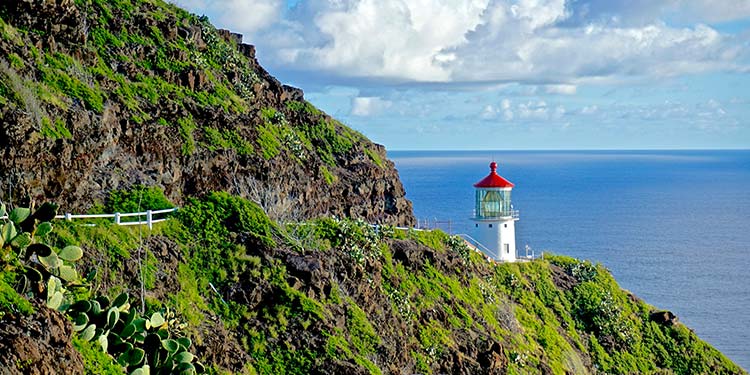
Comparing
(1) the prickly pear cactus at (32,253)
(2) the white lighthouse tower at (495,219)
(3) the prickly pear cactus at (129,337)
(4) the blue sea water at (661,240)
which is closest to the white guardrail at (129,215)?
(1) the prickly pear cactus at (32,253)

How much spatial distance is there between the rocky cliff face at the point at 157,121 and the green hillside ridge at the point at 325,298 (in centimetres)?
172

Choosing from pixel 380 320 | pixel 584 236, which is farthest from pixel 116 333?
pixel 584 236

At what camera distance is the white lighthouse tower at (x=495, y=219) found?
5197 cm

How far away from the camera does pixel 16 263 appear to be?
60.5ft

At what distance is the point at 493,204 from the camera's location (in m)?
53.0

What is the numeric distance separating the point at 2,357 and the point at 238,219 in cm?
1849

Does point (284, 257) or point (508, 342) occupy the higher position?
point (284, 257)

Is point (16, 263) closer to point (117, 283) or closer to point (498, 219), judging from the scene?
point (117, 283)

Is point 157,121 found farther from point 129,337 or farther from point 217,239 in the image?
point 129,337

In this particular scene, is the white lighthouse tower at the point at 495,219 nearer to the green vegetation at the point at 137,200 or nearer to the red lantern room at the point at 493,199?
the red lantern room at the point at 493,199

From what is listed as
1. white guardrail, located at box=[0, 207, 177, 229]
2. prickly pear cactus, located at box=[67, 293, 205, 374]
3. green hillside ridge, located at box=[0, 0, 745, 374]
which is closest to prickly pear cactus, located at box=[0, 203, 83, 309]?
green hillside ridge, located at box=[0, 0, 745, 374]

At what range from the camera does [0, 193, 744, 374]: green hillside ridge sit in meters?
27.3

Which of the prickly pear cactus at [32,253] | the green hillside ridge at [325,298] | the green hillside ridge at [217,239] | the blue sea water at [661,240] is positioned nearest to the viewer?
the prickly pear cactus at [32,253]

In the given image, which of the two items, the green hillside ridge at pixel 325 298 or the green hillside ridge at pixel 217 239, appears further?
the green hillside ridge at pixel 325 298
